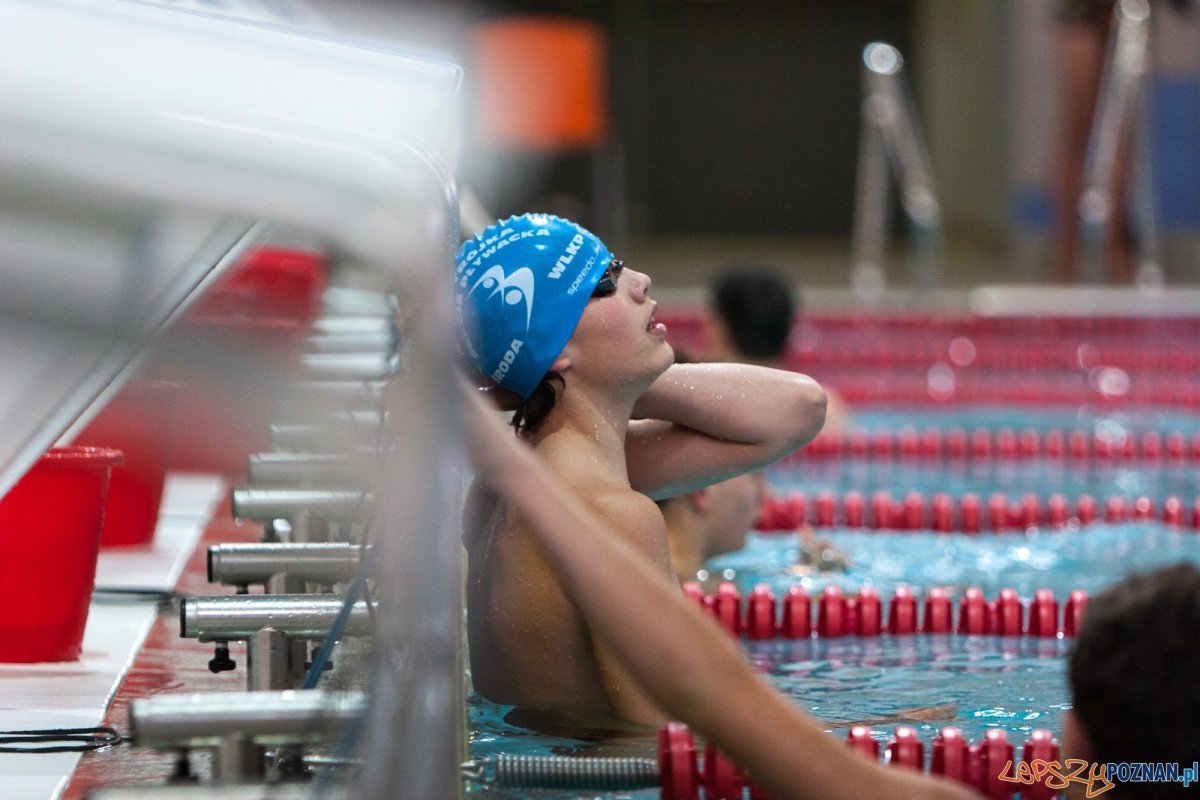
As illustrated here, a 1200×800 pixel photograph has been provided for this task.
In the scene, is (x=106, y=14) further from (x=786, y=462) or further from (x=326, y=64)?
(x=786, y=462)

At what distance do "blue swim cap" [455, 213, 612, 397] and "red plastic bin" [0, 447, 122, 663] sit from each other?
2.98ft

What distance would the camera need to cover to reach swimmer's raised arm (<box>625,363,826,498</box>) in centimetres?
259

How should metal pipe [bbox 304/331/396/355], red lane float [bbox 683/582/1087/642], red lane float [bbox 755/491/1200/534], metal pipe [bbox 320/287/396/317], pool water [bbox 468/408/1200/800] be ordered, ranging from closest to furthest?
pool water [bbox 468/408/1200/800]
red lane float [bbox 683/582/1087/642]
metal pipe [bbox 304/331/396/355]
red lane float [bbox 755/491/1200/534]
metal pipe [bbox 320/287/396/317]

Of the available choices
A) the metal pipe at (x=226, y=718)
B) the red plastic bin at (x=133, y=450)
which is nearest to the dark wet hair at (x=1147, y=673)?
the metal pipe at (x=226, y=718)

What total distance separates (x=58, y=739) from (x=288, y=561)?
405 millimetres

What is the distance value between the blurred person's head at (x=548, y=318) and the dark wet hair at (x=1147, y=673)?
886 millimetres

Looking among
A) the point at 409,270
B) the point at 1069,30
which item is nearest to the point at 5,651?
the point at 409,270

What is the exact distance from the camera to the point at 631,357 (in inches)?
87.5

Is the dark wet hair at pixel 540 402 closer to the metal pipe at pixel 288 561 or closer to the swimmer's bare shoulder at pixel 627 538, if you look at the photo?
the swimmer's bare shoulder at pixel 627 538

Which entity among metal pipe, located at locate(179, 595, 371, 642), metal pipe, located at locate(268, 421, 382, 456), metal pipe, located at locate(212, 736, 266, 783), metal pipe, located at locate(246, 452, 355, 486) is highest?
metal pipe, located at locate(268, 421, 382, 456)

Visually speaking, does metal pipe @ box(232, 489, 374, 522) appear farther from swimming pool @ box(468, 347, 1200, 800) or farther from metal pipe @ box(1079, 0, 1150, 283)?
metal pipe @ box(1079, 0, 1150, 283)

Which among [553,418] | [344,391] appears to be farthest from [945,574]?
[553,418]

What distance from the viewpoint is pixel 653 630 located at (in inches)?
55.6

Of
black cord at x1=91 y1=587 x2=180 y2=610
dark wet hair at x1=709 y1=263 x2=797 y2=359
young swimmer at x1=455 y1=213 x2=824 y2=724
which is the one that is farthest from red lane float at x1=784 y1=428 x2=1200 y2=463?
young swimmer at x1=455 y1=213 x2=824 y2=724
